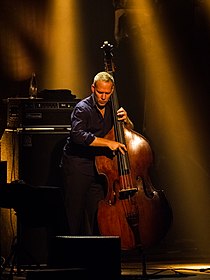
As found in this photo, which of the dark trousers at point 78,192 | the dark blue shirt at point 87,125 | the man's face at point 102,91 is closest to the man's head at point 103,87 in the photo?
the man's face at point 102,91

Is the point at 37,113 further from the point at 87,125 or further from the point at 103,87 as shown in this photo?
the point at 103,87

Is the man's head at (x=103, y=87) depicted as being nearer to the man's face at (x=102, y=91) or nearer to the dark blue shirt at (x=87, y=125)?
the man's face at (x=102, y=91)

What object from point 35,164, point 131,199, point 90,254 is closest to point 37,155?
point 35,164

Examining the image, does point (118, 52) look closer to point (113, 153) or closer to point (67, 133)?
point (67, 133)

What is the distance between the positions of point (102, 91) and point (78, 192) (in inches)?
30.2

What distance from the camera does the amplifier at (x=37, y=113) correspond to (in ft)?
18.5

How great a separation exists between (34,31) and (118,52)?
2.50ft

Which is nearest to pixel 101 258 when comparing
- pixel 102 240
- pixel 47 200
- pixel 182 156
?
pixel 102 240

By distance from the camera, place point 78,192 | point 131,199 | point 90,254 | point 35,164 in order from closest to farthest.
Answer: point 90,254, point 131,199, point 78,192, point 35,164

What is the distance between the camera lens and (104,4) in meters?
6.48

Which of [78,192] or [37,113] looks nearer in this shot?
[78,192]

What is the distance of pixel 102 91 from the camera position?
205 inches

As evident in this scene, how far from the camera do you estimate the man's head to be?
5.18 m

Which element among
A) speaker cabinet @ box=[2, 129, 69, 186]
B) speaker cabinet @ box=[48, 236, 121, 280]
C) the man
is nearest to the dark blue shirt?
the man
